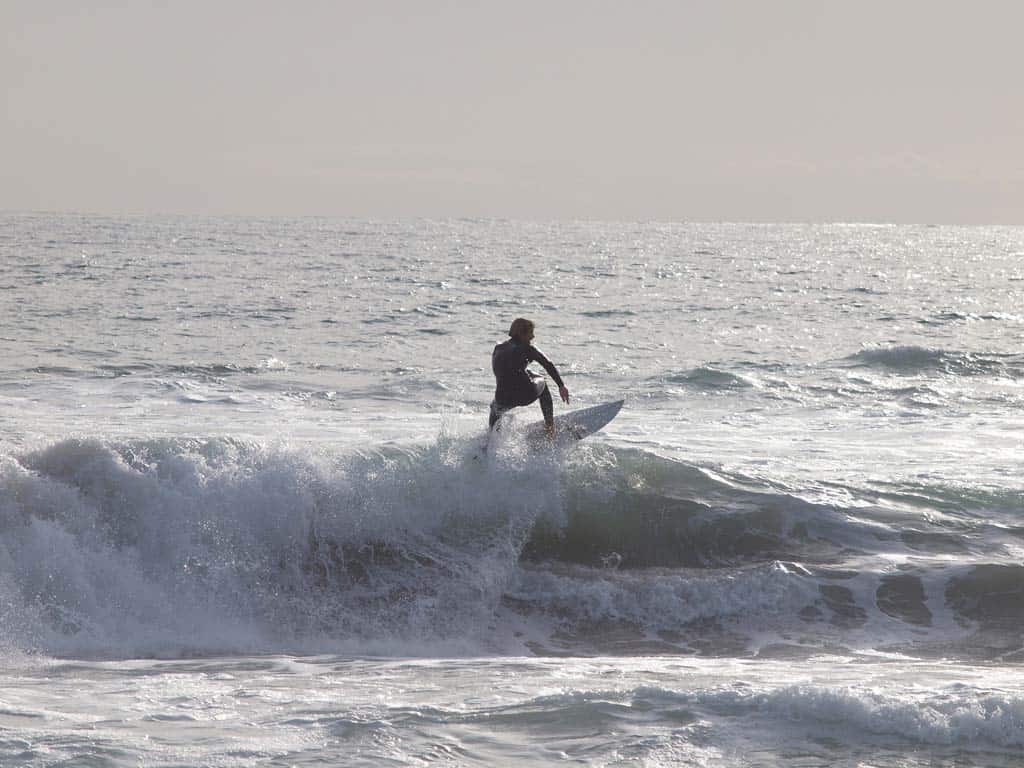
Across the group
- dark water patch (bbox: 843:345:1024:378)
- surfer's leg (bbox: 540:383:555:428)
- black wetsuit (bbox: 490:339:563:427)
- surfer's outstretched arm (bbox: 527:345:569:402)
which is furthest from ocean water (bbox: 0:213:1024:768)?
dark water patch (bbox: 843:345:1024:378)

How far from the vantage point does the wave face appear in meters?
9.66

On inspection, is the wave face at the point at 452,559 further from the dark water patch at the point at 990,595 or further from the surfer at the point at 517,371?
the surfer at the point at 517,371

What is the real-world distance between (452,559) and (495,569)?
434mm

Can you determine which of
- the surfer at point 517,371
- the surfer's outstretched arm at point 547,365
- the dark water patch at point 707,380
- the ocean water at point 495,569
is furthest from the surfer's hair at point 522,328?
the dark water patch at point 707,380

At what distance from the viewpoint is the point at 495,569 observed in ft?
36.2

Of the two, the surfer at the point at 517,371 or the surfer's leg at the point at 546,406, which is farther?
the surfer's leg at the point at 546,406

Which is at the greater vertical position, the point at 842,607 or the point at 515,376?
the point at 515,376

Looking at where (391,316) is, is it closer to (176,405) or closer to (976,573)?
(176,405)

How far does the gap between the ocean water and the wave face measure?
33mm

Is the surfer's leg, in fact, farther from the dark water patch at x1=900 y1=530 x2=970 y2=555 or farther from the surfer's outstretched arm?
the dark water patch at x1=900 y1=530 x2=970 y2=555

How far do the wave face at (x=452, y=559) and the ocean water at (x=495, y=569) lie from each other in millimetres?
33

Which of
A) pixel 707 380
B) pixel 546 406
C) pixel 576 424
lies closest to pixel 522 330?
pixel 546 406

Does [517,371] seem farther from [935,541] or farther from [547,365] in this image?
[935,541]

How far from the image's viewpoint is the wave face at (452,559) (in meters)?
9.66
